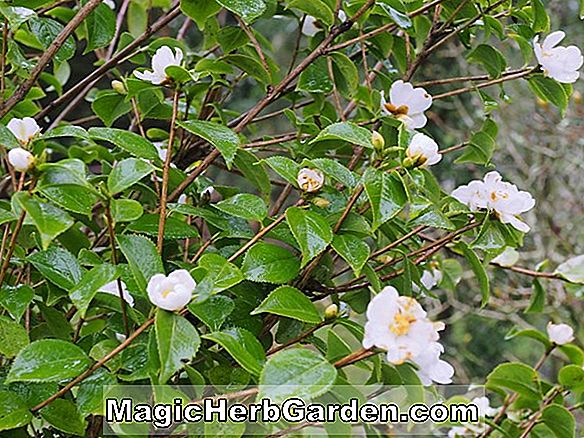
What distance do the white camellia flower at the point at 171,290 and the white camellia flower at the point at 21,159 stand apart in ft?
0.35

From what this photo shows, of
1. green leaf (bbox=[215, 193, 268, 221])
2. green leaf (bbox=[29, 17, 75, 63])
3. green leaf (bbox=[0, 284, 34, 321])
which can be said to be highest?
green leaf (bbox=[29, 17, 75, 63])

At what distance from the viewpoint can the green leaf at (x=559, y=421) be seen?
0.68 m

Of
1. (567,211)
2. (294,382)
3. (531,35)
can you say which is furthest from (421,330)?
(567,211)

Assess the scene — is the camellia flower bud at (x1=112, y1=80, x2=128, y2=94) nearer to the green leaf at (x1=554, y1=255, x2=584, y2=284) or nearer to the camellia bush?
the camellia bush

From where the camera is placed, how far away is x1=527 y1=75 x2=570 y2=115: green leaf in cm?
74

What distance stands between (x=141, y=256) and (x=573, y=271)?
576 mm

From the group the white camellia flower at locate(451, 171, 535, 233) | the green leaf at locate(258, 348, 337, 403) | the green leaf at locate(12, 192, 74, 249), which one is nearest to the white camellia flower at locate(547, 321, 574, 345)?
the white camellia flower at locate(451, 171, 535, 233)

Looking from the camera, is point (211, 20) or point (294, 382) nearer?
point (294, 382)

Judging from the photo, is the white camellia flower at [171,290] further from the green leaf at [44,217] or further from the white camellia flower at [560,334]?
the white camellia flower at [560,334]

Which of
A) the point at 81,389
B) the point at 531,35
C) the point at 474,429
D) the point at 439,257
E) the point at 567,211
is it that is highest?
the point at 531,35

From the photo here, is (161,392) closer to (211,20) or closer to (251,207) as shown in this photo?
(251,207)

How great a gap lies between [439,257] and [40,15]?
1.80 feet

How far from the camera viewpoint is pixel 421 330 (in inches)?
16.8

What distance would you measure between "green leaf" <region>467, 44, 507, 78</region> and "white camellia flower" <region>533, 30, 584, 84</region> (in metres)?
0.05
